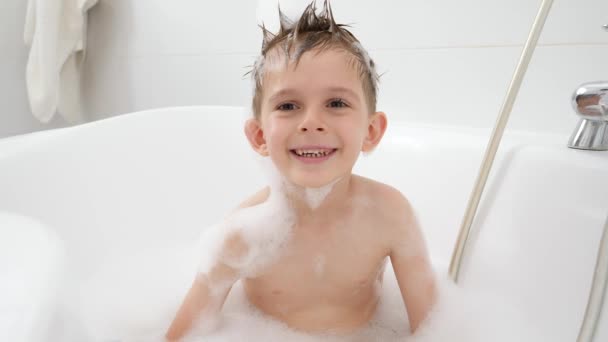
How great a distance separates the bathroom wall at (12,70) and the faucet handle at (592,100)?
1.95 metres

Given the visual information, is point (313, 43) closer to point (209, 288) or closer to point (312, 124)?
point (312, 124)

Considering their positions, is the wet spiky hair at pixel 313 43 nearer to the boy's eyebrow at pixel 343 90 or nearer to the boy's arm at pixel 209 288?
the boy's eyebrow at pixel 343 90

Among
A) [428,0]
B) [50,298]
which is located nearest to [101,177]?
[50,298]

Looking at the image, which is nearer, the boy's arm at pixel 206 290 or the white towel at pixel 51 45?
the boy's arm at pixel 206 290

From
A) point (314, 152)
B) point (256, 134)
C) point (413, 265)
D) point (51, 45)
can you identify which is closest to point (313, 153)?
point (314, 152)

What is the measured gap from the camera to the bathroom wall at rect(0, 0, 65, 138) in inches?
71.8

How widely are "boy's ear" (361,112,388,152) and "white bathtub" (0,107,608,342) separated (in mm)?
249

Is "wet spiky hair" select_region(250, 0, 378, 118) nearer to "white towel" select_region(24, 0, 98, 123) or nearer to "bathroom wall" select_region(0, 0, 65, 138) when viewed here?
"white towel" select_region(24, 0, 98, 123)

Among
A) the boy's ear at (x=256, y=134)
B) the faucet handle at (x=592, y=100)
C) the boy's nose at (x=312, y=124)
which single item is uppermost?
the faucet handle at (x=592, y=100)

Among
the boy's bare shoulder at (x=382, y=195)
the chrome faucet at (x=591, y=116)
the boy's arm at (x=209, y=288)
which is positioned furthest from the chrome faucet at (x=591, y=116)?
the boy's arm at (x=209, y=288)

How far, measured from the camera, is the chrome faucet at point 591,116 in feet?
2.23

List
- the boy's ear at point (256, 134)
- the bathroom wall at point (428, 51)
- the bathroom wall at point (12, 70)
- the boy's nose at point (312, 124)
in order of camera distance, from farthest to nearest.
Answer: the bathroom wall at point (12, 70), the bathroom wall at point (428, 51), the boy's ear at point (256, 134), the boy's nose at point (312, 124)

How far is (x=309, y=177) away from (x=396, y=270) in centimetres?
26

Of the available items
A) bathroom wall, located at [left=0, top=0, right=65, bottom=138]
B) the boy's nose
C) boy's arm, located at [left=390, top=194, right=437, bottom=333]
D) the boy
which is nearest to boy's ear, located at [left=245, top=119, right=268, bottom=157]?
the boy
